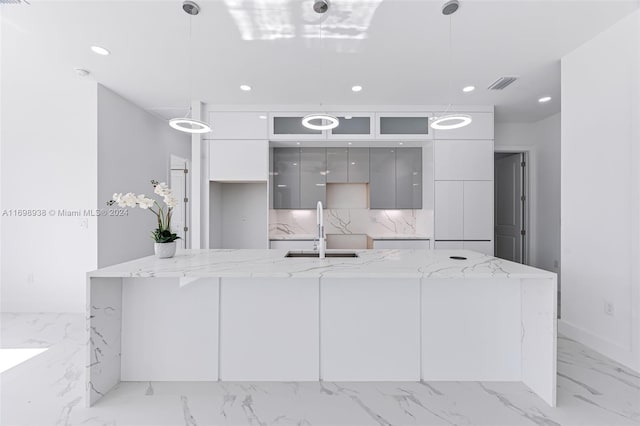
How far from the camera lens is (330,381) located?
2.02 meters

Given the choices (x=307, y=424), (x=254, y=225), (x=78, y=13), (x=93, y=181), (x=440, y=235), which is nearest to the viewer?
(x=307, y=424)

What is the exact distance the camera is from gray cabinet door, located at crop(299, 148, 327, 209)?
4.41 meters

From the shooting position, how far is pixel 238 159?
400 cm

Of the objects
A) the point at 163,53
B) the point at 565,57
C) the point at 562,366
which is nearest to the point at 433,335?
the point at 562,366

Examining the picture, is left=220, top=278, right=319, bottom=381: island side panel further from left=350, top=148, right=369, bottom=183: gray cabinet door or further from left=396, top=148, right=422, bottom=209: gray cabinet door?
left=396, top=148, right=422, bottom=209: gray cabinet door

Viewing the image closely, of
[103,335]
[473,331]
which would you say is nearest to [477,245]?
[473,331]

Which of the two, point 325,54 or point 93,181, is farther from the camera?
point 93,181

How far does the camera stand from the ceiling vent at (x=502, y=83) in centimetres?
321

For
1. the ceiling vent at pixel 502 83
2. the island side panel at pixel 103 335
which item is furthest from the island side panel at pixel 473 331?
the ceiling vent at pixel 502 83

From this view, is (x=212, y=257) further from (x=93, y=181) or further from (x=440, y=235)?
(x=440, y=235)

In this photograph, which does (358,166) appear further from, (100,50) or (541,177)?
(100,50)

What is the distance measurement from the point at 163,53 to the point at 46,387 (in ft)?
9.39

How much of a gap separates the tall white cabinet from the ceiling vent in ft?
1.98

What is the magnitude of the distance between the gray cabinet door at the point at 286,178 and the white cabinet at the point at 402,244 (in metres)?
1.35
